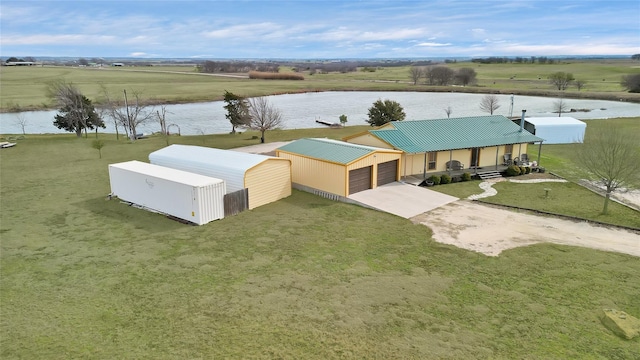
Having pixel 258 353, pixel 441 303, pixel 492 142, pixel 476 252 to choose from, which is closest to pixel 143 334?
pixel 258 353

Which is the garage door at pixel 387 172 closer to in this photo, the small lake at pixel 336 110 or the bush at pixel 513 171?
the bush at pixel 513 171

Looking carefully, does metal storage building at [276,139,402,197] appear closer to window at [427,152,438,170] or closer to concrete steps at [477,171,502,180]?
window at [427,152,438,170]

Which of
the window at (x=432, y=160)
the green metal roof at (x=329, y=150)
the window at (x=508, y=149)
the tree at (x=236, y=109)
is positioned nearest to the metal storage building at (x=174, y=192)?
the green metal roof at (x=329, y=150)

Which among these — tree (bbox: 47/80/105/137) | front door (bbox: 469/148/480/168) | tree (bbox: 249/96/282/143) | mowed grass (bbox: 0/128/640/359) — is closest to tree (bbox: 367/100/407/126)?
tree (bbox: 249/96/282/143)

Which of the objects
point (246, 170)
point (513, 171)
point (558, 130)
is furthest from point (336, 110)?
point (246, 170)

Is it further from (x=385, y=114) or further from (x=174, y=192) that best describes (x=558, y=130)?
(x=174, y=192)

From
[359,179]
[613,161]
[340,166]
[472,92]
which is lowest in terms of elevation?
[359,179]

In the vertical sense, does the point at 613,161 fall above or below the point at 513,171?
above
